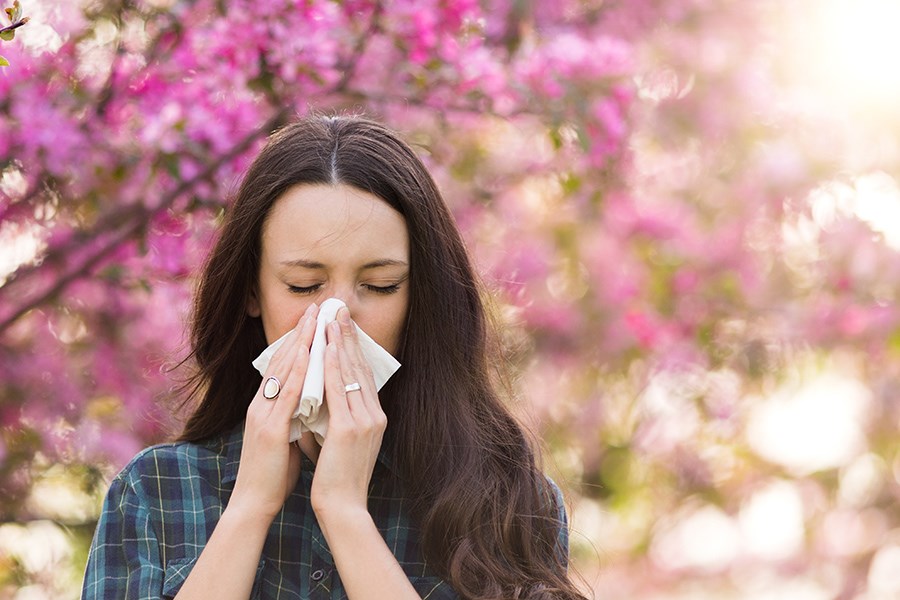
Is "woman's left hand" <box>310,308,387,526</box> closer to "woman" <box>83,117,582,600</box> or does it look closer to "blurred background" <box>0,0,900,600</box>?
"woman" <box>83,117,582,600</box>

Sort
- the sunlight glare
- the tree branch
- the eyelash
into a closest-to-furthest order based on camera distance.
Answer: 1. the eyelash
2. the tree branch
3. the sunlight glare

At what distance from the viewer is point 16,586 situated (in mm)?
3812

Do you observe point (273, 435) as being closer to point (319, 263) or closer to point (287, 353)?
point (287, 353)

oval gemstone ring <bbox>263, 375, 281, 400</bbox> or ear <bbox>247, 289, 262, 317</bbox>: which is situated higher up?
ear <bbox>247, 289, 262, 317</bbox>

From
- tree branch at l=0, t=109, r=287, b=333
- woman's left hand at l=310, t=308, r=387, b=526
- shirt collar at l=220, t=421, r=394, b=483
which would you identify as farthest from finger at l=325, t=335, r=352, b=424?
tree branch at l=0, t=109, r=287, b=333

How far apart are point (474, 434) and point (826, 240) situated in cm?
284

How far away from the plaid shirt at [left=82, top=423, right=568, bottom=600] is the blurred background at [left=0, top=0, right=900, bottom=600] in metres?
0.42

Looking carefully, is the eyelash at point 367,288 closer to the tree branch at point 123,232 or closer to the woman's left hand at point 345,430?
the woman's left hand at point 345,430

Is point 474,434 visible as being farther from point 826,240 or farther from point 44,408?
point 826,240

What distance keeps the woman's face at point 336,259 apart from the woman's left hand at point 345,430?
0.23 ft

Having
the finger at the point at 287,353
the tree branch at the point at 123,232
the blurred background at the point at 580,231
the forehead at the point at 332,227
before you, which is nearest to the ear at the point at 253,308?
the forehead at the point at 332,227

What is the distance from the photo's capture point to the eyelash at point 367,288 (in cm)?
227

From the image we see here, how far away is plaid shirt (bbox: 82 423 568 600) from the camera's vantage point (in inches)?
87.1

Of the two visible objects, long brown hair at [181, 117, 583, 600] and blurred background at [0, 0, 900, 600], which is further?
blurred background at [0, 0, 900, 600]
